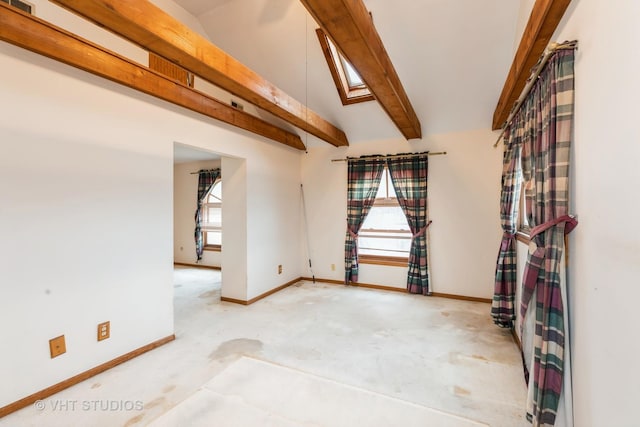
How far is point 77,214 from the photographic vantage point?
7.06 ft

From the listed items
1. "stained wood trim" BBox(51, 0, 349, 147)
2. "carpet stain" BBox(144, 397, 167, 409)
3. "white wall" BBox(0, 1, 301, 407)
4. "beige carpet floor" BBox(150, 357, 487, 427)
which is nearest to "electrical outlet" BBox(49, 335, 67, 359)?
"white wall" BBox(0, 1, 301, 407)

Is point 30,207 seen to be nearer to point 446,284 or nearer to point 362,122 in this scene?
point 362,122

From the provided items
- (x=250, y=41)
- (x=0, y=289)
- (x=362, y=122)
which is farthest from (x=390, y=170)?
(x=0, y=289)

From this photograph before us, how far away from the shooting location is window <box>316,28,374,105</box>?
340cm

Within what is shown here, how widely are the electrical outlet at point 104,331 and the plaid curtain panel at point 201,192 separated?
13.6 ft

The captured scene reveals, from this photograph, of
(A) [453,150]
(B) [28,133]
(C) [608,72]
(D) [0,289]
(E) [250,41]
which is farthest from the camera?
(A) [453,150]

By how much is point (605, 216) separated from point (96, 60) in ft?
10.6

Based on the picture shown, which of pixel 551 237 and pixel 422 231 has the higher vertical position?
A: pixel 551 237

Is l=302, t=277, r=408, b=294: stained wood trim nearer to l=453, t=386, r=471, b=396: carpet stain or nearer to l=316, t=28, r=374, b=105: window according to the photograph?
l=453, t=386, r=471, b=396: carpet stain

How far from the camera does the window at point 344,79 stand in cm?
340

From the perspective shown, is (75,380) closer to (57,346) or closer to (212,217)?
(57,346)

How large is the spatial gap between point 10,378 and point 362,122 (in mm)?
4319

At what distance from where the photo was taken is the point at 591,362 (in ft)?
4.01

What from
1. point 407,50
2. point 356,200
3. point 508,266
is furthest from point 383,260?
point 407,50
